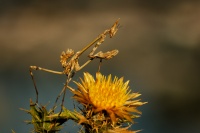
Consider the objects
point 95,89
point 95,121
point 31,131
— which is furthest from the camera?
point 95,89

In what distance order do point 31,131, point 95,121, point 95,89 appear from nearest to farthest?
point 31,131
point 95,121
point 95,89

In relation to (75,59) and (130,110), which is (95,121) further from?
(75,59)

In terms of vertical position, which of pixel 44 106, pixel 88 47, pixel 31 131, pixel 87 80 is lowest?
pixel 31 131

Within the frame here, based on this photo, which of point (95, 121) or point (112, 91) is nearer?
point (95, 121)

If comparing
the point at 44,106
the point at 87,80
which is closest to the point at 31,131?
the point at 44,106
